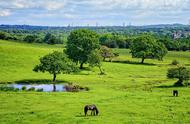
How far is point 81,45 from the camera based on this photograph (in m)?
111

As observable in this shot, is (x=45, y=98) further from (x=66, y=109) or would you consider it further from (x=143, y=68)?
(x=143, y=68)

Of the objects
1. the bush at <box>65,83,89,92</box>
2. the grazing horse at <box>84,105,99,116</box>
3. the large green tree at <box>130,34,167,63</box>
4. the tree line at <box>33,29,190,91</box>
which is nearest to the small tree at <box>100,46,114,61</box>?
the tree line at <box>33,29,190,91</box>

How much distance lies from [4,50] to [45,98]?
65.7m

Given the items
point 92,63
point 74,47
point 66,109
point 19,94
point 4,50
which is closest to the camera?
point 66,109

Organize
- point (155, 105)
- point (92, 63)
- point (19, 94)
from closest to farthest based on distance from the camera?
point (155, 105), point (19, 94), point (92, 63)

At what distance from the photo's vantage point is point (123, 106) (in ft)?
165

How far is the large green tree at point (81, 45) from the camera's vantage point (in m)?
110

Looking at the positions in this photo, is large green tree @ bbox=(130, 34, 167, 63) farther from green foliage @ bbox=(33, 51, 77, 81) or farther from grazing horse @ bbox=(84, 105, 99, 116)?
grazing horse @ bbox=(84, 105, 99, 116)

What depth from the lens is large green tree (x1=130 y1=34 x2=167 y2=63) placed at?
444 ft

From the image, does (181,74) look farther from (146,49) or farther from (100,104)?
(146,49)

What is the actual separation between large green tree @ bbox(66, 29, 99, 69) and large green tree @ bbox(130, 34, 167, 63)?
25.7 m

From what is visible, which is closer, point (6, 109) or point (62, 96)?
point (6, 109)

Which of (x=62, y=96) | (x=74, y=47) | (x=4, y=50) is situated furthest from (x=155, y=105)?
(x=4, y=50)

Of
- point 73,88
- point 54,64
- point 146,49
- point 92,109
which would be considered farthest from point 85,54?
point 92,109
